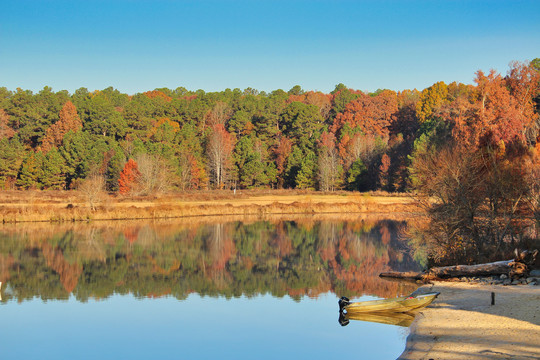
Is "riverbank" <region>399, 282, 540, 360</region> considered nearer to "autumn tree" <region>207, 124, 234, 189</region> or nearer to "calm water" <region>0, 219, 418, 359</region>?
"calm water" <region>0, 219, 418, 359</region>

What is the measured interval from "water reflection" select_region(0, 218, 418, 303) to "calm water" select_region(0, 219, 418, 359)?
64mm

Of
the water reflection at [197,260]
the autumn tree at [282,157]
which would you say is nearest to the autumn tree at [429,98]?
the autumn tree at [282,157]

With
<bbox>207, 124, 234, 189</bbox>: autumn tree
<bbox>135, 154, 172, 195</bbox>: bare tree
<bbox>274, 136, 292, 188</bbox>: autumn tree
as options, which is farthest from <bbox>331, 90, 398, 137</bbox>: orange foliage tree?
<bbox>135, 154, 172, 195</bbox>: bare tree

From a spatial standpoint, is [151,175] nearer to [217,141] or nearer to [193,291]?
[217,141]

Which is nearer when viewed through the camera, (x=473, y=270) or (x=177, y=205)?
(x=473, y=270)

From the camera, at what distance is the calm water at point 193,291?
15.1 metres

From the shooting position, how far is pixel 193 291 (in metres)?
22.3

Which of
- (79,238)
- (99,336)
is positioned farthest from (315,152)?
Answer: (99,336)

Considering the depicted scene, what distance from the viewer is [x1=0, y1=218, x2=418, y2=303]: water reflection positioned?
22500mm

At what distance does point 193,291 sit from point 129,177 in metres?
44.8

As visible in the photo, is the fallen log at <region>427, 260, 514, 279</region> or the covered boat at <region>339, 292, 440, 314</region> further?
the fallen log at <region>427, 260, 514, 279</region>

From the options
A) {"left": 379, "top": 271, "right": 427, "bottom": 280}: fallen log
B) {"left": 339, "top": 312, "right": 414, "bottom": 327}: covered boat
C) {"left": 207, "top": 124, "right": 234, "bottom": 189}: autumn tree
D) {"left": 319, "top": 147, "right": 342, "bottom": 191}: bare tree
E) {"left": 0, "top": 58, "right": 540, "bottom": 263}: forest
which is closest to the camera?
{"left": 339, "top": 312, "right": 414, "bottom": 327}: covered boat

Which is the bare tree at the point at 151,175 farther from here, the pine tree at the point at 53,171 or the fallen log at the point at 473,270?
the fallen log at the point at 473,270

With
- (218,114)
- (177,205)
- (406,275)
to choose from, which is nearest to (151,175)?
(177,205)
